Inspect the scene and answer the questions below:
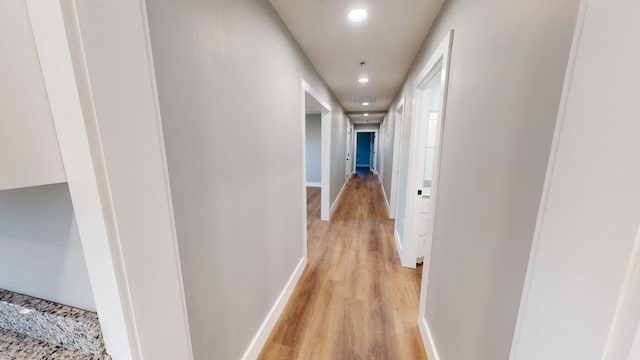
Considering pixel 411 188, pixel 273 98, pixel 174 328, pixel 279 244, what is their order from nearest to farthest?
pixel 174 328 → pixel 273 98 → pixel 279 244 → pixel 411 188

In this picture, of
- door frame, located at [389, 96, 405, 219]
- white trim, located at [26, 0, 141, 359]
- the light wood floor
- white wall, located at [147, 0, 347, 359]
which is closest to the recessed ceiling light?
white wall, located at [147, 0, 347, 359]

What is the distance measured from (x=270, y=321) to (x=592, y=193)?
1908mm

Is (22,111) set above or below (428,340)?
above

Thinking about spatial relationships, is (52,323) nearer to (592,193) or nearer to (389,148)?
(592,193)

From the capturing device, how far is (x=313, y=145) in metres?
6.79

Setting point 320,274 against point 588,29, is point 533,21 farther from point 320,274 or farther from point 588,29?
point 320,274

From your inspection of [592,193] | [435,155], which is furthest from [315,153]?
[592,193]

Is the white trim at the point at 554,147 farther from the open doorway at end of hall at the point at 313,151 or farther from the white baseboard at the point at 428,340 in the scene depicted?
the open doorway at end of hall at the point at 313,151

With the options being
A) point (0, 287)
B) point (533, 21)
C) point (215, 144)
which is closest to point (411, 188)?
point (533, 21)

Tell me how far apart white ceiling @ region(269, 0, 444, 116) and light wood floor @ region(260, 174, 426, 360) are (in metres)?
Result: 2.38

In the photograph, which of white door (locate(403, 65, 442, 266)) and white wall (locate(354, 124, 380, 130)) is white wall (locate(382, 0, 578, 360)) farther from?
white wall (locate(354, 124, 380, 130))

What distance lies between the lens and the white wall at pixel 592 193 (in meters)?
0.29

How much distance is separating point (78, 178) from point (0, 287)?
710 mm

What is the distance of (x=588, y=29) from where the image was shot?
35 cm
